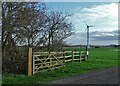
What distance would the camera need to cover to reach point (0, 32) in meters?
19.2

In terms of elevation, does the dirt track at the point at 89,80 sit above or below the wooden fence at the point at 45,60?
below

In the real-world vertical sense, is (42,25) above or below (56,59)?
above

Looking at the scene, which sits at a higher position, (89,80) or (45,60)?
(45,60)

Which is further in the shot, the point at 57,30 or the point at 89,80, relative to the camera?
the point at 57,30

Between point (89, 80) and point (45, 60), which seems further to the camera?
point (45, 60)

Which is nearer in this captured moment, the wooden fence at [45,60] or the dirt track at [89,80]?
the dirt track at [89,80]

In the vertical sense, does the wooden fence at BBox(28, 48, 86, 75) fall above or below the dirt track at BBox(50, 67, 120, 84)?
Answer: above

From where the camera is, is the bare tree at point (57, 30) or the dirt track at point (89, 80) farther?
the bare tree at point (57, 30)

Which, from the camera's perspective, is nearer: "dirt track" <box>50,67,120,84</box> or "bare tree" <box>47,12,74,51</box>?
"dirt track" <box>50,67,120,84</box>

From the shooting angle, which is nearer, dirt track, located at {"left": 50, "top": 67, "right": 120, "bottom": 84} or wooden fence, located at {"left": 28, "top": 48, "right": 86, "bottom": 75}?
dirt track, located at {"left": 50, "top": 67, "right": 120, "bottom": 84}

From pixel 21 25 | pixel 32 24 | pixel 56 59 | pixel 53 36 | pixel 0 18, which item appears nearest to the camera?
pixel 0 18

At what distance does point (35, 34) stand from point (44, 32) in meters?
1.42

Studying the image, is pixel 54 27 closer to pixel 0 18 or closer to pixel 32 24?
pixel 32 24

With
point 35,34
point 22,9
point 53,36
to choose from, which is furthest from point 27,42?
point 53,36
